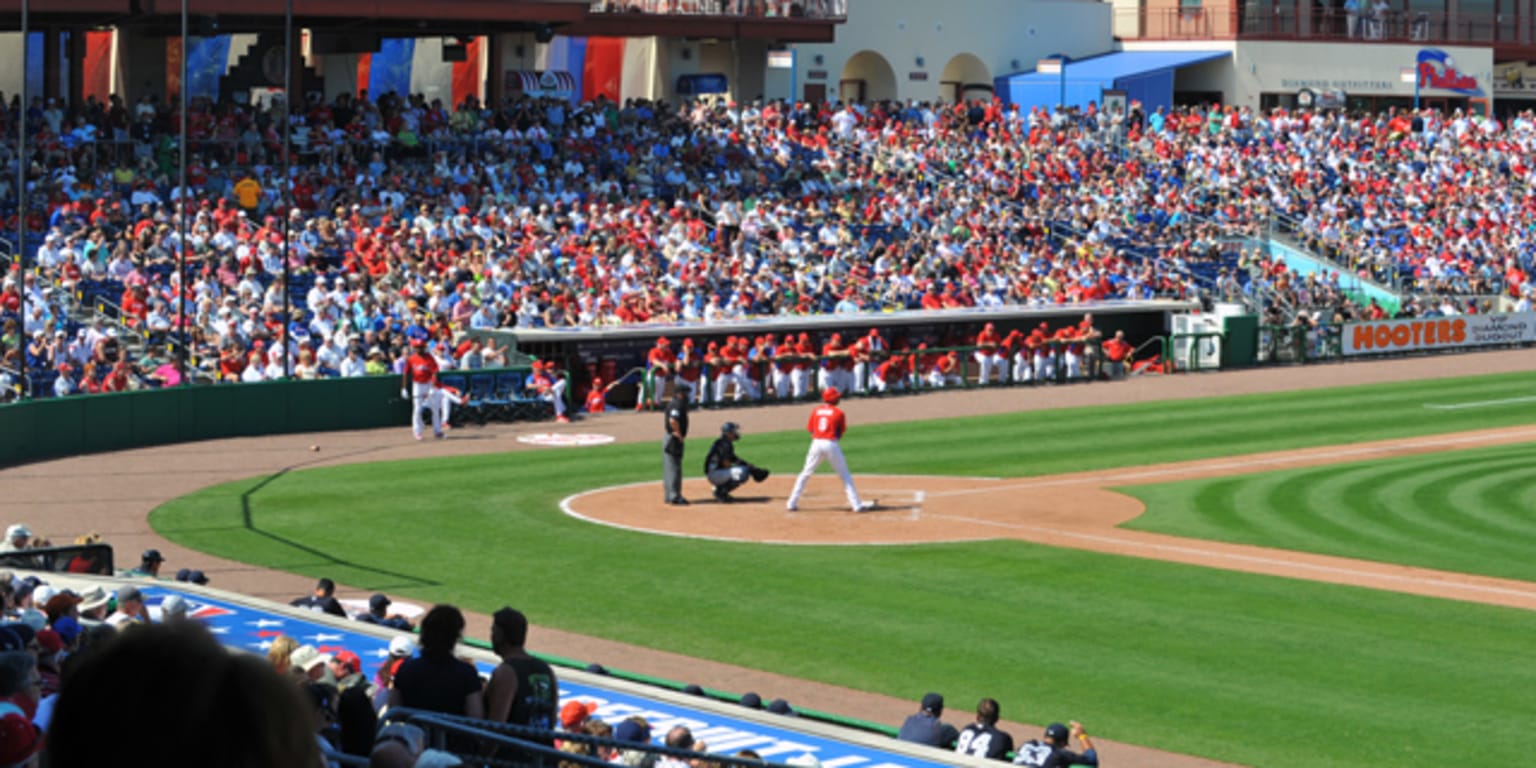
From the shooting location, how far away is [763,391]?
36.5 meters

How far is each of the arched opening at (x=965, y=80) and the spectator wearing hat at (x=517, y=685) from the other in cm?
5474

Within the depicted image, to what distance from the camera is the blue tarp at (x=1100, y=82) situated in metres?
60.3

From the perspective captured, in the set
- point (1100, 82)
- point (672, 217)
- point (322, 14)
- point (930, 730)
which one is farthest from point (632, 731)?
point (1100, 82)

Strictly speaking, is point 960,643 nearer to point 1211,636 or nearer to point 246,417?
point 1211,636

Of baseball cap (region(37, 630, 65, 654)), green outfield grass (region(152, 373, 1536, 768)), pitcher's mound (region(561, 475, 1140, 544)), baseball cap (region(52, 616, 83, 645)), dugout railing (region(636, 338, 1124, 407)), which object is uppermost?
dugout railing (region(636, 338, 1124, 407))

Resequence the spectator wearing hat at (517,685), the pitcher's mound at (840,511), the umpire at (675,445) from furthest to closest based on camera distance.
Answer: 1. the umpire at (675,445)
2. the pitcher's mound at (840,511)
3. the spectator wearing hat at (517,685)

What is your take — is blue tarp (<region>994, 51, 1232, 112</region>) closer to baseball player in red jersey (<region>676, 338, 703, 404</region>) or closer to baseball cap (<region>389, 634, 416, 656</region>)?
baseball player in red jersey (<region>676, 338, 703, 404</region>)

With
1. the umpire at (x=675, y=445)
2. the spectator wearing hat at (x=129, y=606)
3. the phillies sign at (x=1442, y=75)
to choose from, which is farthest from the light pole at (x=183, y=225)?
the phillies sign at (x=1442, y=75)

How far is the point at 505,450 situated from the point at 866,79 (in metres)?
33.8

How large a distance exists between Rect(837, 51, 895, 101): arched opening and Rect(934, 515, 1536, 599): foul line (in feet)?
125

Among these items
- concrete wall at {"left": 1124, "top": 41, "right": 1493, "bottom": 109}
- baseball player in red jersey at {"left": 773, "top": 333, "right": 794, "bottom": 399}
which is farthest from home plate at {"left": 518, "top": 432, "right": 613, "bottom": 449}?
concrete wall at {"left": 1124, "top": 41, "right": 1493, "bottom": 109}

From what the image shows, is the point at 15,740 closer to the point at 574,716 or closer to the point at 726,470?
the point at 574,716

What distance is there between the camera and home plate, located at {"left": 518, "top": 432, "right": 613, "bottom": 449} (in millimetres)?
30266

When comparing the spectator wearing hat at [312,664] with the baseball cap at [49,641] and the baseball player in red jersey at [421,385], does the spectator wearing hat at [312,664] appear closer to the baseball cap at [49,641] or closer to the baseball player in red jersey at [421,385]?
the baseball cap at [49,641]
